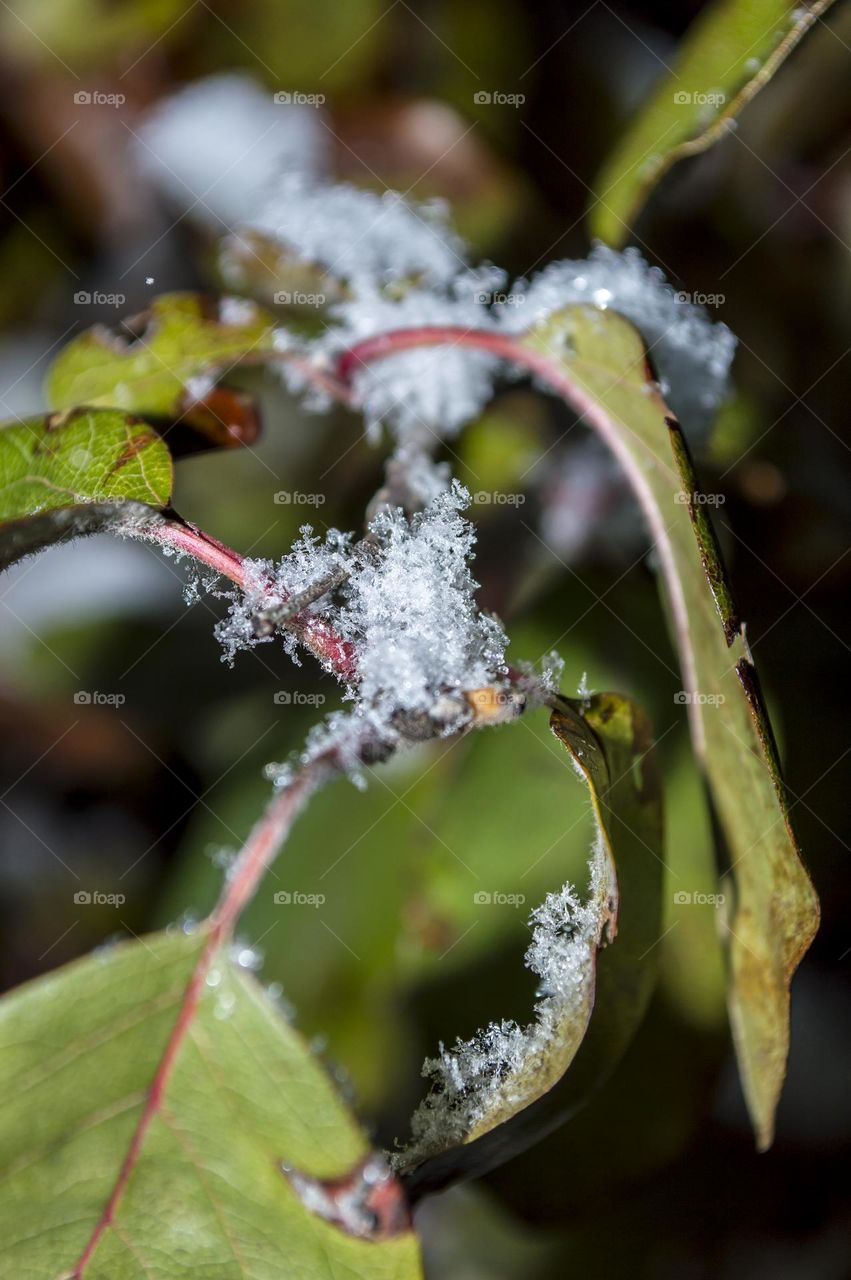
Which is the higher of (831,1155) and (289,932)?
(831,1155)

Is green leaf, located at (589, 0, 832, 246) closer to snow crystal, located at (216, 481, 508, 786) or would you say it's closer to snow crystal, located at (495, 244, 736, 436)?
snow crystal, located at (495, 244, 736, 436)

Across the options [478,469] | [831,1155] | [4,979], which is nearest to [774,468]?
[478,469]

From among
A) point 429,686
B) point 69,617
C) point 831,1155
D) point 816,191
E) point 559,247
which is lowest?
point 69,617

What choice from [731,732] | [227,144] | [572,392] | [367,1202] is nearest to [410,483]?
[572,392]

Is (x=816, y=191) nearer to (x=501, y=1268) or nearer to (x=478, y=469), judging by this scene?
(x=478, y=469)

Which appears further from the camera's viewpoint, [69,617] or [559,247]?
[69,617]

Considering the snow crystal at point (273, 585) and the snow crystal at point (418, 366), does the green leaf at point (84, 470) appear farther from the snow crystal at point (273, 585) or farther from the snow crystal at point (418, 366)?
the snow crystal at point (418, 366)

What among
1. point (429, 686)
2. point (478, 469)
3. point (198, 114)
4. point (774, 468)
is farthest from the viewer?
point (198, 114)
